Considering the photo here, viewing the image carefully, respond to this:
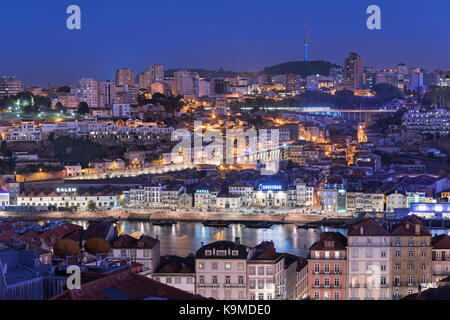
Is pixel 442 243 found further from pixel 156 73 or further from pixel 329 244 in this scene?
pixel 156 73

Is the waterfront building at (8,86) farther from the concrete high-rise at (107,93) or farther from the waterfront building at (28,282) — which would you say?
the waterfront building at (28,282)

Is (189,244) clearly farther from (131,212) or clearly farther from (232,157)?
(232,157)

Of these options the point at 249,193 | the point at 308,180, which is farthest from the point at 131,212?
the point at 308,180

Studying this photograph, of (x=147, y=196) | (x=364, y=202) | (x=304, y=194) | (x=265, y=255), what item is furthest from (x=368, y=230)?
(x=147, y=196)

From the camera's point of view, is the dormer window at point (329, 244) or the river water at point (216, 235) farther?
the river water at point (216, 235)

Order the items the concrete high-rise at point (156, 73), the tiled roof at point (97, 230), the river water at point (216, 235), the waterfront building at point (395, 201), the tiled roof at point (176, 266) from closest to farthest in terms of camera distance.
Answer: the tiled roof at point (176, 266) → the tiled roof at point (97, 230) → the river water at point (216, 235) → the waterfront building at point (395, 201) → the concrete high-rise at point (156, 73)

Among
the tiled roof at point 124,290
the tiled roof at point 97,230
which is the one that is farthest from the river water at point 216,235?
the tiled roof at point 124,290

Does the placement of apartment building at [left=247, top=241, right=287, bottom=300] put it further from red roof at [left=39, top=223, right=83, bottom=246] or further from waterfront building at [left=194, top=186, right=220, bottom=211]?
waterfront building at [left=194, top=186, right=220, bottom=211]
